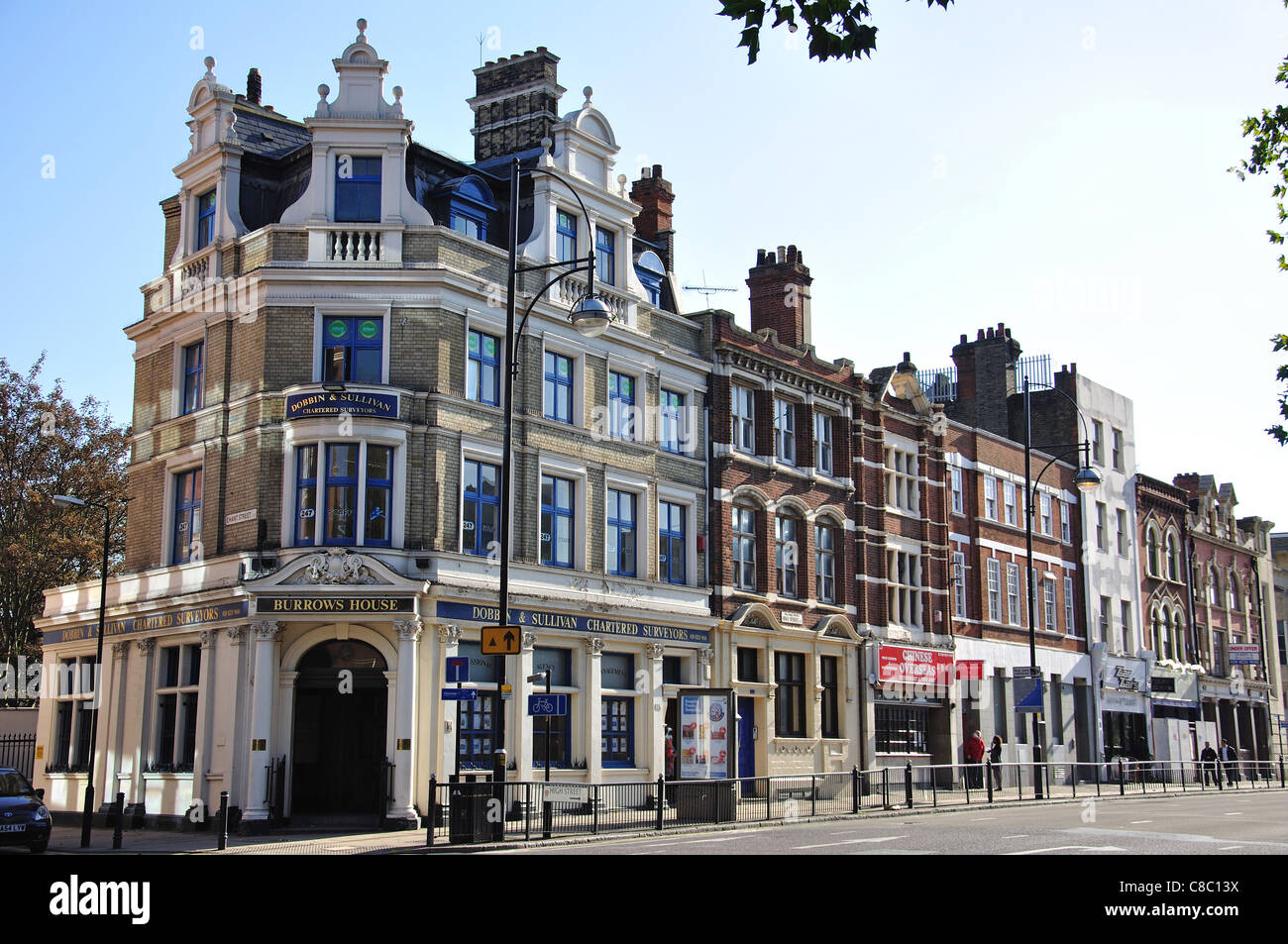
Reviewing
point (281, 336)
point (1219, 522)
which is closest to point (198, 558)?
point (281, 336)

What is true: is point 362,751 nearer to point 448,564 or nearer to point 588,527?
point 448,564

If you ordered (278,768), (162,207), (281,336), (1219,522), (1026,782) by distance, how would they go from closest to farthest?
(278,768), (281,336), (162,207), (1026,782), (1219,522)

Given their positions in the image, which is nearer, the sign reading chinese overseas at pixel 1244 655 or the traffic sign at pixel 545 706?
the traffic sign at pixel 545 706

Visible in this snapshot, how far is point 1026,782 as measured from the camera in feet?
116

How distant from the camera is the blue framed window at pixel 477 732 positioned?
2681 centimetres

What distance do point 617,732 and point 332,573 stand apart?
28.8ft

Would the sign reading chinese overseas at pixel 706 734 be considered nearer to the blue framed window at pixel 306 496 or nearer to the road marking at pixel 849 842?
the road marking at pixel 849 842

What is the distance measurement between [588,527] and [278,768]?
28.9ft

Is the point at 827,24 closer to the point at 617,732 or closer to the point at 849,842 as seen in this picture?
the point at 849,842

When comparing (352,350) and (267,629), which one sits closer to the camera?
(267,629)

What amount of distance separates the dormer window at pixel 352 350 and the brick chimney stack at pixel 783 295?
14288 millimetres

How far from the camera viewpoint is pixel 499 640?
21000 mm

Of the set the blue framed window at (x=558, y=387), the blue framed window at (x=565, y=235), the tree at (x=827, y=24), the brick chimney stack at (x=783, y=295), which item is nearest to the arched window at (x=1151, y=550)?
the brick chimney stack at (x=783, y=295)

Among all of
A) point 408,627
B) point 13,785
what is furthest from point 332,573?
point 13,785
